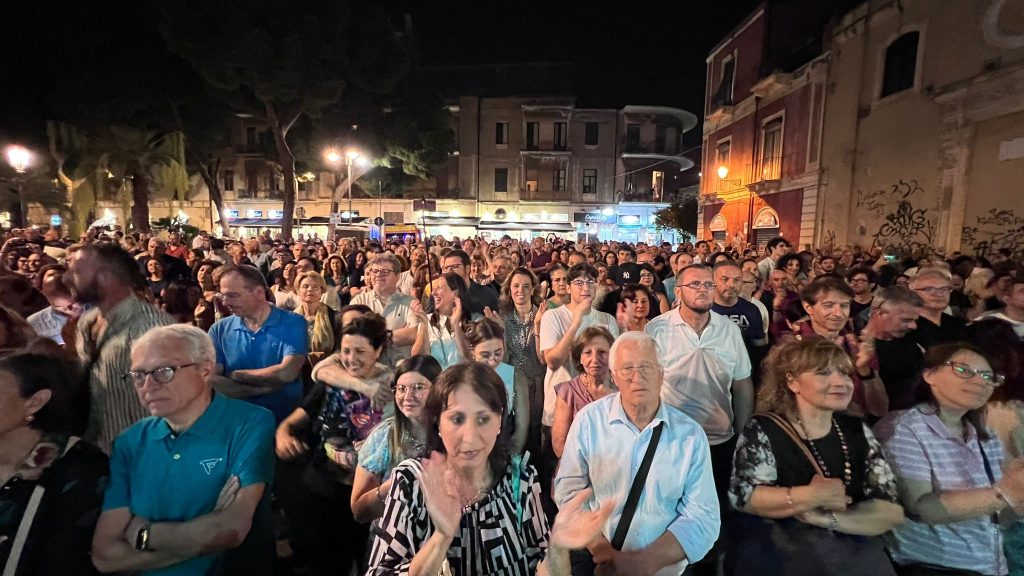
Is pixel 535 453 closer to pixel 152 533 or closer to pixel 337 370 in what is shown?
pixel 337 370

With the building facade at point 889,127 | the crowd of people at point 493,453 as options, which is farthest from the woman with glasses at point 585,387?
the building facade at point 889,127

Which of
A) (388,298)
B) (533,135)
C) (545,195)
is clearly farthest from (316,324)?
(533,135)

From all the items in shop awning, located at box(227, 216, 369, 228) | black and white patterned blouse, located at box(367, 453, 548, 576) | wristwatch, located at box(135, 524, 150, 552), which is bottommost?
wristwatch, located at box(135, 524, 150, 552)

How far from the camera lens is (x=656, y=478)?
6.75 ft

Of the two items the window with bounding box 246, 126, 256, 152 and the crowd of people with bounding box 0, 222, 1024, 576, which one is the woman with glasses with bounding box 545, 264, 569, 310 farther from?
the window with bounding box 246, 126, 256, 152

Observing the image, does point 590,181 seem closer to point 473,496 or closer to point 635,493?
point 635,493

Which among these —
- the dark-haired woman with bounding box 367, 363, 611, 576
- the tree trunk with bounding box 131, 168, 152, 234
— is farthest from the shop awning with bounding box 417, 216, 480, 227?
the dark-haired woman with bounding box 367, 363, 611, 576

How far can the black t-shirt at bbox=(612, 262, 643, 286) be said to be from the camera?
6.59m

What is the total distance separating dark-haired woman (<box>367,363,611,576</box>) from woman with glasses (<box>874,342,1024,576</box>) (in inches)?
64.4

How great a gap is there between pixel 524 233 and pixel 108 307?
108 feet

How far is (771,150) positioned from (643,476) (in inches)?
783

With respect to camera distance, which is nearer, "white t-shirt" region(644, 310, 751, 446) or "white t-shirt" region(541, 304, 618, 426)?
"white t-shirt" region(644, 310, 751, 446)

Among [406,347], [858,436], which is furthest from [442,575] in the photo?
[406,347]

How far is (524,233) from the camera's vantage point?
1383 inches
